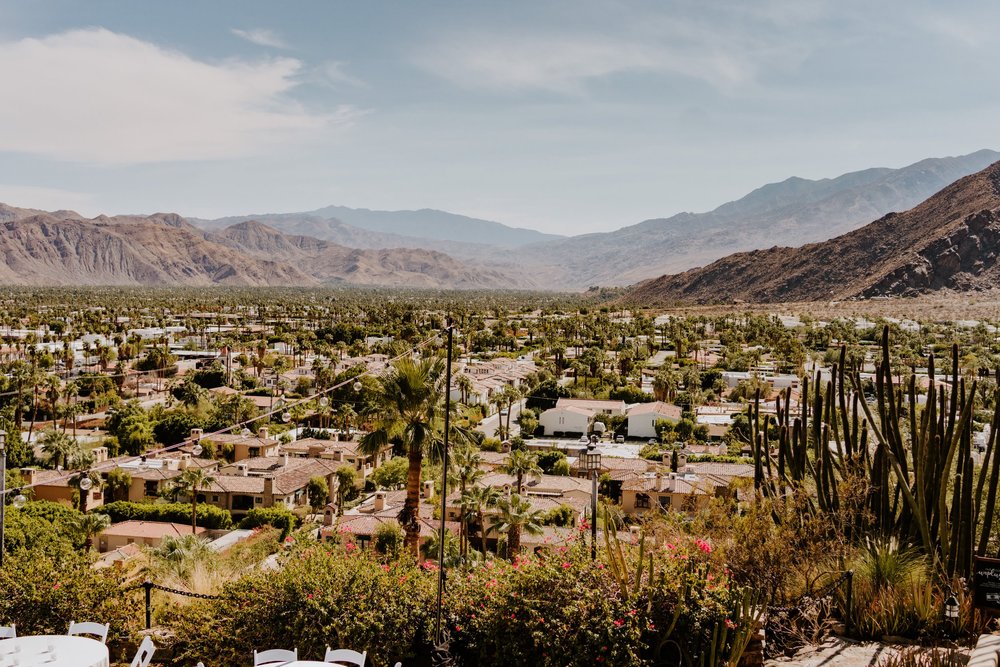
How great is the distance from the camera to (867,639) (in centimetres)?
906

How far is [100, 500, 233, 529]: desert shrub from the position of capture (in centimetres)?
3328

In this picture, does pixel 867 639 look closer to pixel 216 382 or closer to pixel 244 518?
pixel 244 518

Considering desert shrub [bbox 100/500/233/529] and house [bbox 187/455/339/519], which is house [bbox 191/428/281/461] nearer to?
house [bbox 187/455/339/519]

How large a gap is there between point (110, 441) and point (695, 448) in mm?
33021

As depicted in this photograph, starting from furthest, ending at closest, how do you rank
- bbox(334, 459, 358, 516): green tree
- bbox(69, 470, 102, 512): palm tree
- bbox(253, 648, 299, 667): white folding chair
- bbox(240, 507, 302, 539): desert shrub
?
1. bbox(334, 459, 358, 516): green tree
2. bbox(240, 507, 302, 539): desert shrub
3. bbox(69, 470, 102, 512): palm tree
4. bbox(253, 648, 299, 667): white folding chair

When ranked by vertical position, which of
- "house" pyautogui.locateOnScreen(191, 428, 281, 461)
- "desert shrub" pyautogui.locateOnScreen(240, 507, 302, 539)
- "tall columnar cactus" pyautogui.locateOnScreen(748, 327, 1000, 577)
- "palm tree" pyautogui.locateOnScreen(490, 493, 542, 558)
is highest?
"tall columnar cactus" pyautogui.locateOnScreen(748, 327, 1000, 577)

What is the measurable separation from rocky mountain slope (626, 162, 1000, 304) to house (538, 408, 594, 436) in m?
105

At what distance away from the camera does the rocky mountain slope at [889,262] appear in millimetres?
141125

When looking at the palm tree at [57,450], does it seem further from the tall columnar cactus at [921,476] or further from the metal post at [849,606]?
the metal post at [849,606]

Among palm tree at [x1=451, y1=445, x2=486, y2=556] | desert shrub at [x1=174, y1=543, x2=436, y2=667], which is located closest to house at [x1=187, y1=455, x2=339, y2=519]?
palm tree at [x1=451, y1=445, x2=486, y2=556]

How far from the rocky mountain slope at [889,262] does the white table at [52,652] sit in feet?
490

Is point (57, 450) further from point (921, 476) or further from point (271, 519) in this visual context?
point (921, 476)

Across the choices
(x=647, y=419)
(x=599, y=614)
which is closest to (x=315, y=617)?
(x=599, y=614)

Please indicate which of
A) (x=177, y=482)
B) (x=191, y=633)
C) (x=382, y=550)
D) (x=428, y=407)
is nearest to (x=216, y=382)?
(x=177, y=482)
